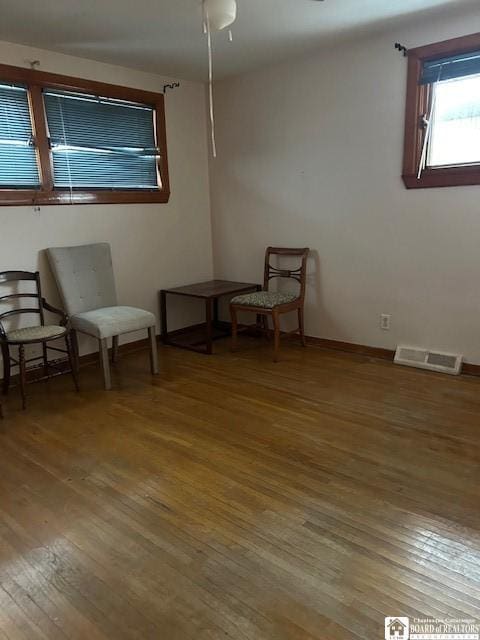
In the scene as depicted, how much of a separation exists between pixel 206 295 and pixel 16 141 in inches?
70.9

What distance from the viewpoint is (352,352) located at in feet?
13.0

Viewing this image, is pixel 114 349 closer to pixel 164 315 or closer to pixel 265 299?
pixel 164 315

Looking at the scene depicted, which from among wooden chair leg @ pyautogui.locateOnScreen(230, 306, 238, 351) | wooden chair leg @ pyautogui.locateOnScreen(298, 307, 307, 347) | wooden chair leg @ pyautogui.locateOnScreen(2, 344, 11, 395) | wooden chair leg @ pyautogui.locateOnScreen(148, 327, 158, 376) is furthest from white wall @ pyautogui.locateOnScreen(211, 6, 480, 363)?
wooden chair leg @ pyautogui.locateOnScreen(2, 344, 11, 395)

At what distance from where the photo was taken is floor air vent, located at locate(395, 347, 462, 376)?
11.1ft

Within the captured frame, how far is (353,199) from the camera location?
374cm

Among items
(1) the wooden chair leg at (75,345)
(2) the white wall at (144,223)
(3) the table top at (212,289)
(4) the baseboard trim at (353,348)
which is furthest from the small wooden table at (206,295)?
(1) the wooden chair leg at (75,345)

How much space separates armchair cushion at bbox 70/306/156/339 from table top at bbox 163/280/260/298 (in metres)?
0.66

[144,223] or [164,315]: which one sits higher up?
[144,223]

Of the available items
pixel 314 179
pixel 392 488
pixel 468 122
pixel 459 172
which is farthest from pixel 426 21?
pixel 392 488

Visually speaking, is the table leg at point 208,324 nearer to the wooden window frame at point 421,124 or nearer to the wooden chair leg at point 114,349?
the wooden chair leg at point 114,349

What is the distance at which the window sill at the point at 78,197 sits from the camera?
331 cm

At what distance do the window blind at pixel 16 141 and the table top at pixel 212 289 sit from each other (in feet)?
4.86

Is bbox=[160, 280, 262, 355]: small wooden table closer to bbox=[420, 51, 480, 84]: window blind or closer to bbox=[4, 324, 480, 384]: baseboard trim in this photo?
bbox=[4, 324, 480, 384]: baseboard trim

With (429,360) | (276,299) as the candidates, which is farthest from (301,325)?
(429,360)
